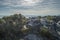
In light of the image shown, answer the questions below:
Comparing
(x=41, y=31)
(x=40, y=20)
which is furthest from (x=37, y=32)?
(x=40, y=20)

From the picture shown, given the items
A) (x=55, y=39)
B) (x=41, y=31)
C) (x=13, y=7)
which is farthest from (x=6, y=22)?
(x=55, y=39)

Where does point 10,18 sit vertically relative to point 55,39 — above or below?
above

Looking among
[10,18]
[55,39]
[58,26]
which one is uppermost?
[10,18]

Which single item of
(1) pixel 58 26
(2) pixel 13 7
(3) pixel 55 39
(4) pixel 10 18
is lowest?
(3) pixel 55 39

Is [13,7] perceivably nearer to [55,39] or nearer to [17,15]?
[17,15]

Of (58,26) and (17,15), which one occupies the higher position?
(17,15)

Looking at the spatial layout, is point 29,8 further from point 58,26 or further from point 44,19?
point 58,26

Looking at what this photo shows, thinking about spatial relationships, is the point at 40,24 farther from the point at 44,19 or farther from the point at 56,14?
the point at 56,14

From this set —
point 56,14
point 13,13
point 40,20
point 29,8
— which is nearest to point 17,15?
point 13,13
